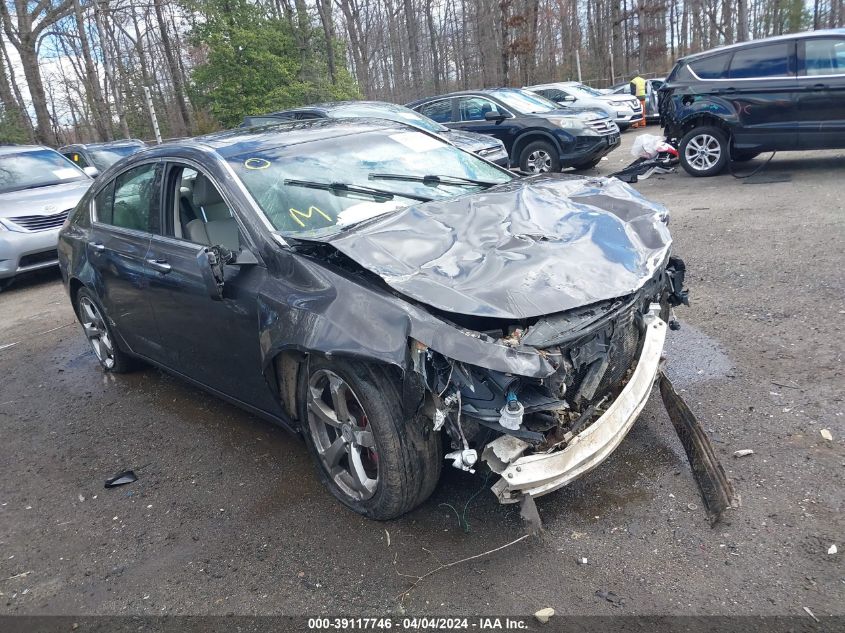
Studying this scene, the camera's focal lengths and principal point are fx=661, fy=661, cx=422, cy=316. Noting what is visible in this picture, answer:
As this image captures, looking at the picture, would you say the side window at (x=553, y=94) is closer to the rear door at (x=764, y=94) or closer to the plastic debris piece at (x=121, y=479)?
the rear door at (x=764, y=94)

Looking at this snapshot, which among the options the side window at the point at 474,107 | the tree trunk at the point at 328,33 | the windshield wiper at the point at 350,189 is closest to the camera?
the windshield wiper at the point at 350,189

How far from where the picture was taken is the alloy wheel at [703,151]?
408 inches

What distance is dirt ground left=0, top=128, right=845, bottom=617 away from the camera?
2.62 meters

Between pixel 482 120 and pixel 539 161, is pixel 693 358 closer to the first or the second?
pixel 539 161

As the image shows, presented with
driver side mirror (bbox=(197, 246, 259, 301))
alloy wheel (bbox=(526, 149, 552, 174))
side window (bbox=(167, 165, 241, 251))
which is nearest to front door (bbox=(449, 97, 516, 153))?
alloy wheel (bbox=(526, 149, 552, 174))

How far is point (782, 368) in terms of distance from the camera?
413cm

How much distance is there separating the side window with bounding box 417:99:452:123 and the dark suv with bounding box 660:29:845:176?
4.26 m

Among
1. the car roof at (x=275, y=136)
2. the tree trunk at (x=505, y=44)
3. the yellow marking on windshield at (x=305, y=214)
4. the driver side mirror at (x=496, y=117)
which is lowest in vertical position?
the yellow marking on windshield at (x=305, y=214)

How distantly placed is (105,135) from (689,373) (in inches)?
1293

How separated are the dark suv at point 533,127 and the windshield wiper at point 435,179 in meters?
7.47

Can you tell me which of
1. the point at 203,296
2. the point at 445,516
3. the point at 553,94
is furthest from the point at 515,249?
the point at 553,94

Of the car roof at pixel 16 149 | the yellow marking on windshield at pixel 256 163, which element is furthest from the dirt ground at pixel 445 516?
the car roof at pixel 16 149

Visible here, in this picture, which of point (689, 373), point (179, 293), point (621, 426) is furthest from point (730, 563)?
point (179, 293)

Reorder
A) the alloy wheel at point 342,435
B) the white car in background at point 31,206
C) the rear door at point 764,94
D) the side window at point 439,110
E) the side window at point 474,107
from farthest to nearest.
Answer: the side window at point 439,110 → the side window at point 474,107 → the rear door at point 764,94 → the white car in background at point 31,206 → the alloy wheel at point 342,435
